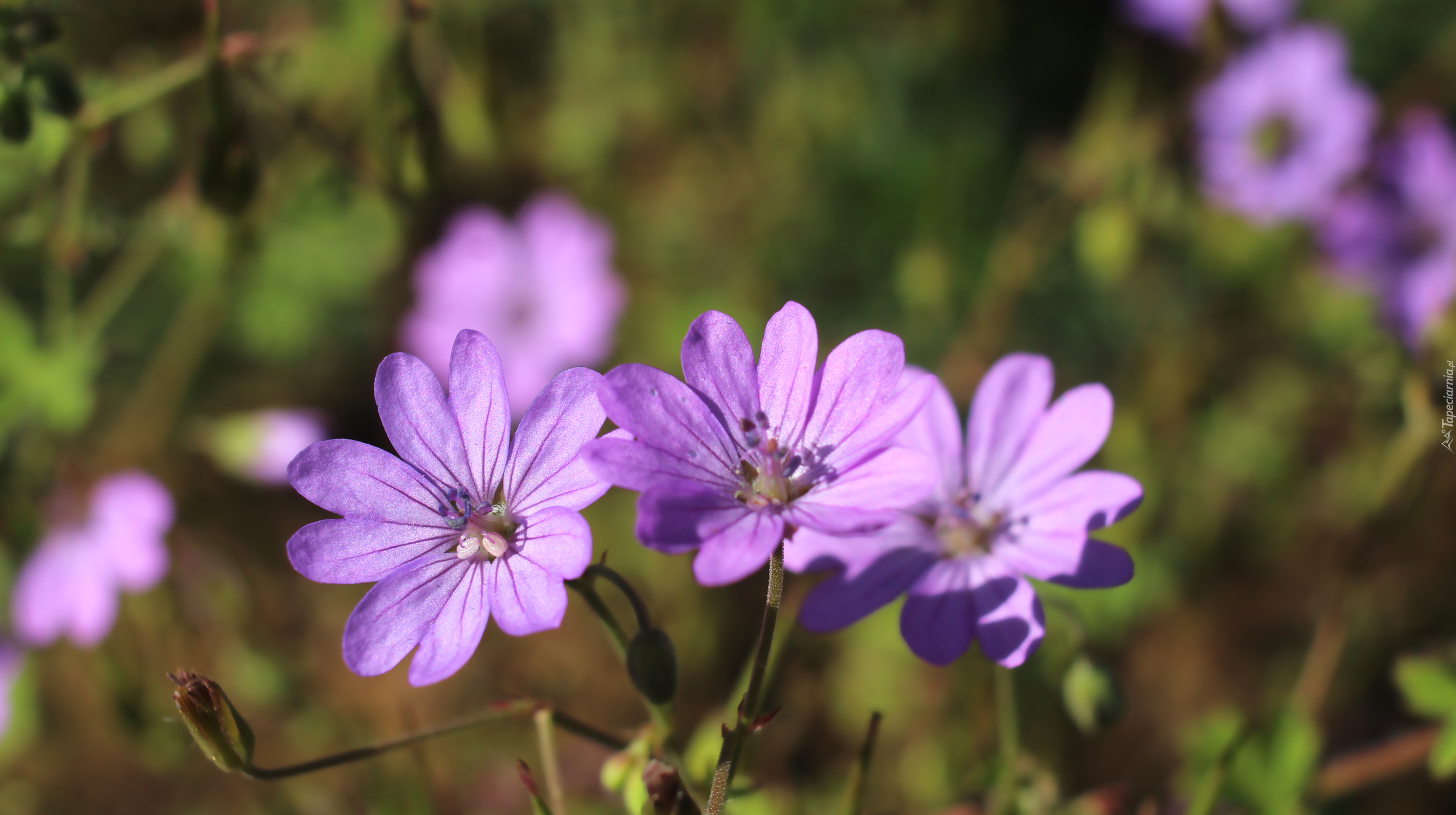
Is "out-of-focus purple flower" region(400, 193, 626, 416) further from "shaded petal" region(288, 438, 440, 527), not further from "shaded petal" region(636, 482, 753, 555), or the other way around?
"shaded petal" region(636, 482, 753, 555)

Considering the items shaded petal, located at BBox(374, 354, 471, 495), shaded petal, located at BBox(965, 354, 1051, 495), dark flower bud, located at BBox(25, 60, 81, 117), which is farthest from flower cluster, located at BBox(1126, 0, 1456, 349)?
dark flower bud, located at BBox(25, 60, 81, 117)

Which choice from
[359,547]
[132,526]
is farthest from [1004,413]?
[132,526]

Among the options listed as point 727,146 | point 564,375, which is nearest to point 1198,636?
point 727,146

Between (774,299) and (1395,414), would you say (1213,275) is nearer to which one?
(1395,414)

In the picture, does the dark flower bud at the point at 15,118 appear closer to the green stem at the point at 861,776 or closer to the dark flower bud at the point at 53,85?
the dark flower bud at the point at 53,85

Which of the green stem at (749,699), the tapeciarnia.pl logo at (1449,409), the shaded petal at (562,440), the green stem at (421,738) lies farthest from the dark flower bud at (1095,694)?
the tapeciarnia.pl logo at (1449,409)

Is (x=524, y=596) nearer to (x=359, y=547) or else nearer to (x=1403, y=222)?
(x=359, y=547)
